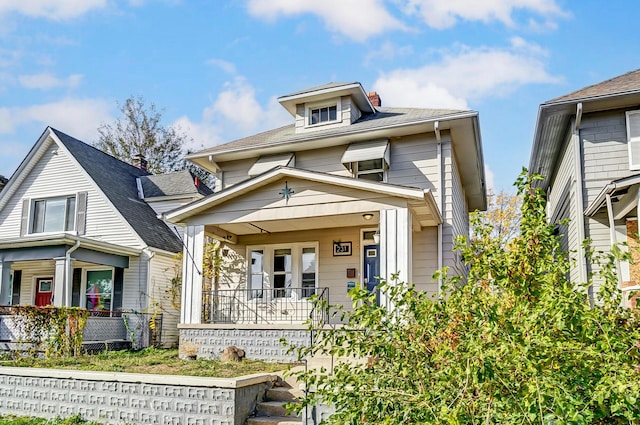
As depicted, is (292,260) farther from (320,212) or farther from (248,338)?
(320,212)

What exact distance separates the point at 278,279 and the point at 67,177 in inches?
359

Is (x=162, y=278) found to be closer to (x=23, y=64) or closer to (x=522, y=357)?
(x=23, y=64)

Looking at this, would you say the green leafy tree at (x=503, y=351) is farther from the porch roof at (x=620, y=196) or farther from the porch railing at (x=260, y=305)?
the porch railing at (x=260, y=305)

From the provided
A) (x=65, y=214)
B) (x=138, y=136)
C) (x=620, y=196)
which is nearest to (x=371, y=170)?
(x=620, y=196)

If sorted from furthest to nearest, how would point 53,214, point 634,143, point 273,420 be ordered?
point 53,214 → point 634,143 → point 273,420

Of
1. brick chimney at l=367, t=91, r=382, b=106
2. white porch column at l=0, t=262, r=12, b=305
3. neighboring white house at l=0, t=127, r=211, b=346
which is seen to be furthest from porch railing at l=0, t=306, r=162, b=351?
brick chimney at l=367, t=91, r=382, b=106

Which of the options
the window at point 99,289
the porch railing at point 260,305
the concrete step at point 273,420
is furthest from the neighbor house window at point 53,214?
the concrete step at point 273,420

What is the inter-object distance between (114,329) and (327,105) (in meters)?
8.45

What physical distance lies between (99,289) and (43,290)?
2.49m

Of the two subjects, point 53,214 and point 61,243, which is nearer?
point 61,243

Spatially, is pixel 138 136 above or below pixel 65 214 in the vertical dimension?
above

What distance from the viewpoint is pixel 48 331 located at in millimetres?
11430

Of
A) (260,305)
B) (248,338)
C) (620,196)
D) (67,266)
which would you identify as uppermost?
(620,196)

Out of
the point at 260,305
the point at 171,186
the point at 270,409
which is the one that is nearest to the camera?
the point at 270,409
